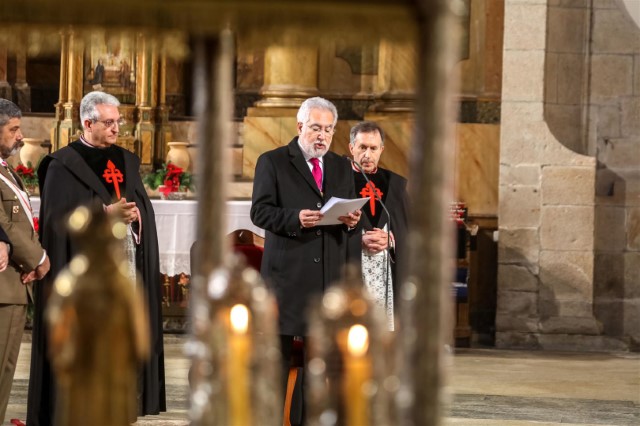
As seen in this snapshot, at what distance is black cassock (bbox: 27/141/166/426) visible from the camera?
6703 millimetres

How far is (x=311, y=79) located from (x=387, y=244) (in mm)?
6479

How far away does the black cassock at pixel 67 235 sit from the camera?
6703 millimetres

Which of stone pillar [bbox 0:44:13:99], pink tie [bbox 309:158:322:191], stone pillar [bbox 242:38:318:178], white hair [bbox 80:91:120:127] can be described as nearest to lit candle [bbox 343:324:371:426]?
pink tie [bbox 309:158:322:191]

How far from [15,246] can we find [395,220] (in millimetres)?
1748

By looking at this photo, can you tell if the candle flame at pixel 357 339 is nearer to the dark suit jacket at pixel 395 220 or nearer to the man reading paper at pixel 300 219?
the man reading paper at pixel 300 219

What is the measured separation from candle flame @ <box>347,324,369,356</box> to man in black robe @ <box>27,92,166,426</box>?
4.44 meters

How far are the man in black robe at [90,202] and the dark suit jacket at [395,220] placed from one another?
3.49 feet

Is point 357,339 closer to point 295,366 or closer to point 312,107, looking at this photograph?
point 312,107

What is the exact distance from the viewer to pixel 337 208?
605cm

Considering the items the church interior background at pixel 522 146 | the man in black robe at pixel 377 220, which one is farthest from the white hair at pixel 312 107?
the church interior background at pixel 522 146

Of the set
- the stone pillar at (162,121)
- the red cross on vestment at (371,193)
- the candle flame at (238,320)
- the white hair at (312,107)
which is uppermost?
the stone pillar at (162,121)

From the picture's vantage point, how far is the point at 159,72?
13.4 m

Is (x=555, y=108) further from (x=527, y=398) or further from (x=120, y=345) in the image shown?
(x=120, y=345)

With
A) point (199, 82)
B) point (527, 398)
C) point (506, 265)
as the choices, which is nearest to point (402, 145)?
point (506, 265)
